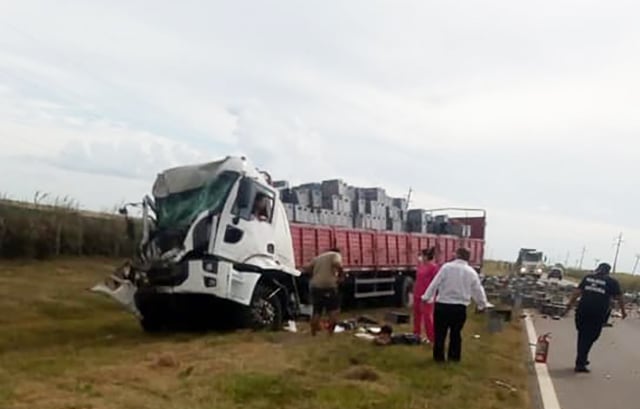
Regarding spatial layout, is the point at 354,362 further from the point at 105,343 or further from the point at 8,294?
the point at 8,294

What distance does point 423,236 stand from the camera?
1031 inches

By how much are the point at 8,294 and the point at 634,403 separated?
49.1 ft

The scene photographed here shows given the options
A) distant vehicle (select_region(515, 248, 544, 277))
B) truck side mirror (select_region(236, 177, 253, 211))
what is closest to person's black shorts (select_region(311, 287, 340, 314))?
truck side mirror (select_region(236, 177, 253, 211))

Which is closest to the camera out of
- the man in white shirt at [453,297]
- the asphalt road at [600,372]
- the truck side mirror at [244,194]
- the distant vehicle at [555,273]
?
the asphalt road at [600,372]

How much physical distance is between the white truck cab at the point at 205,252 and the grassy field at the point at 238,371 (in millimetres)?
603

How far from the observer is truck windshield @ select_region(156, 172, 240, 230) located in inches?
585

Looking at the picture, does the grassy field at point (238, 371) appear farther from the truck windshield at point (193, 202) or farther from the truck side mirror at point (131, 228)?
the truck windshield at point (193, 202)

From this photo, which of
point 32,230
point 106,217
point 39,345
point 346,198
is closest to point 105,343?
point 39,345

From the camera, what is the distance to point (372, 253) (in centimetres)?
2281

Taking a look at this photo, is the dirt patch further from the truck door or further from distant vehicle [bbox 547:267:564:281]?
distant vehicle [bbox 547:267:564:281]

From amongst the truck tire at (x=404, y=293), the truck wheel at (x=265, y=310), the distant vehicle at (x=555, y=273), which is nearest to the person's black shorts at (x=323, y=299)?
the truck wheel at (x=265, y=310)

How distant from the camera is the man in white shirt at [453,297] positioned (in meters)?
11.3

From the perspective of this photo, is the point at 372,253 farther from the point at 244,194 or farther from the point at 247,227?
the point at 244,194

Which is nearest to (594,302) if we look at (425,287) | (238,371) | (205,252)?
(425,287)
